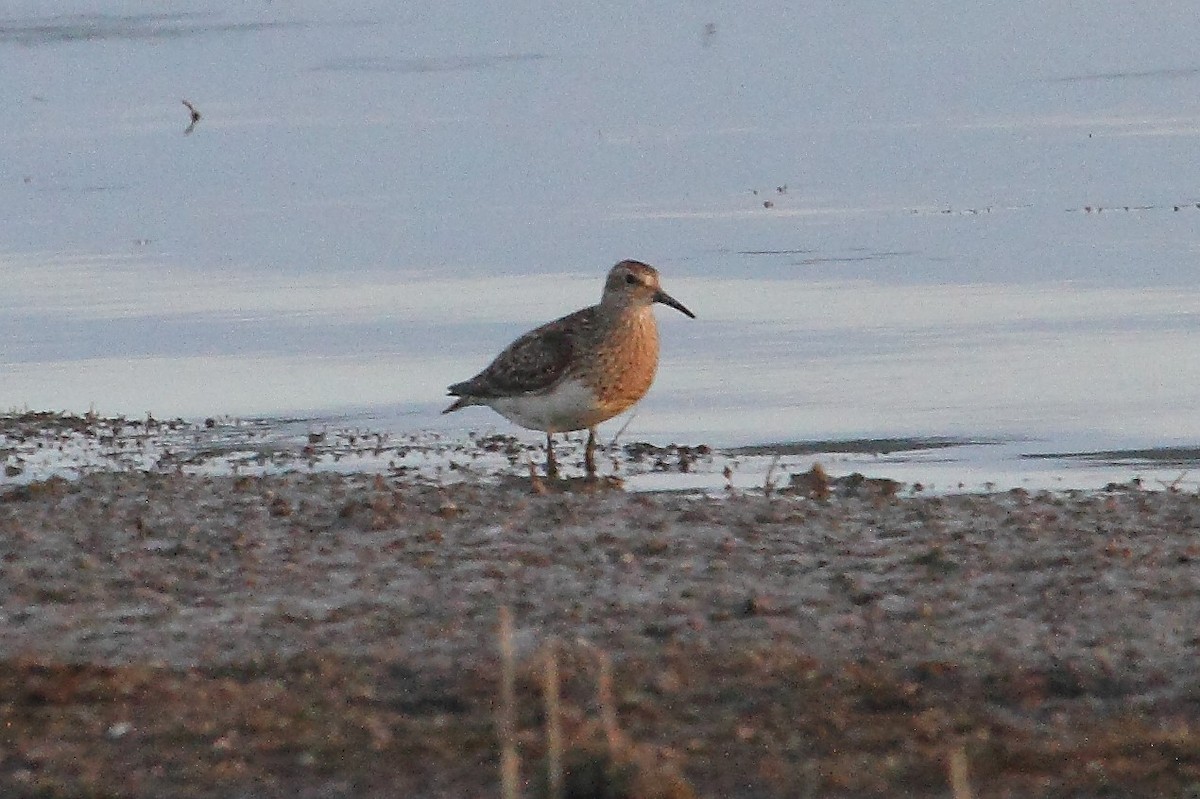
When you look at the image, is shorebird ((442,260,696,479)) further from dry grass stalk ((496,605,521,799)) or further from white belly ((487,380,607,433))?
dry grass stalk ((496,605,521,799))

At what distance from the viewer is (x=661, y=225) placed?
1841 centimetres

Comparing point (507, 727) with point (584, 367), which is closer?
point (507, 727)

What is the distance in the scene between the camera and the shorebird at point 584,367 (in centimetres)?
1159

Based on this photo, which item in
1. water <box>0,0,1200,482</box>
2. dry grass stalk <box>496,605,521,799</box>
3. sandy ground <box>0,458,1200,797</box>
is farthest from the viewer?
water <box>0,0,1200,482</box>

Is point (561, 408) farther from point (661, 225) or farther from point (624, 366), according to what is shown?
point (661, 225)

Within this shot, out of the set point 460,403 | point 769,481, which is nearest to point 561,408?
point 460,403

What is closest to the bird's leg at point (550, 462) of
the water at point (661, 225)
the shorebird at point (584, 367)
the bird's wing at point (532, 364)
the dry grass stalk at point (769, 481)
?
the shorebird at point (584, 367)

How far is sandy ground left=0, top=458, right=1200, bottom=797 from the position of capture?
661 centimetres

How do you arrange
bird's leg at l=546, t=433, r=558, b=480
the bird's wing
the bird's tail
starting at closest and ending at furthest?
bird's leg at l=546, t=433, r=558, b=480 < the bird's wing < the bird's tail

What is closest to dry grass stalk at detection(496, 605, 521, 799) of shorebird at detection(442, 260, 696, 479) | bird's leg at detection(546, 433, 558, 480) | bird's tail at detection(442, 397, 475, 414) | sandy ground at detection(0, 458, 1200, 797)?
sandy ground at detection(0, 458, 1200, 797)

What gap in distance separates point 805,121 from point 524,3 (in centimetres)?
1443

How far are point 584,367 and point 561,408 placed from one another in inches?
8.7

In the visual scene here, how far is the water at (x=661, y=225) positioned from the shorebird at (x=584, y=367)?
0.67 m

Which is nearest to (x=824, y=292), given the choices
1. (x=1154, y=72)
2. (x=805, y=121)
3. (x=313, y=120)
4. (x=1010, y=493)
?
(x=1010, y=493)
